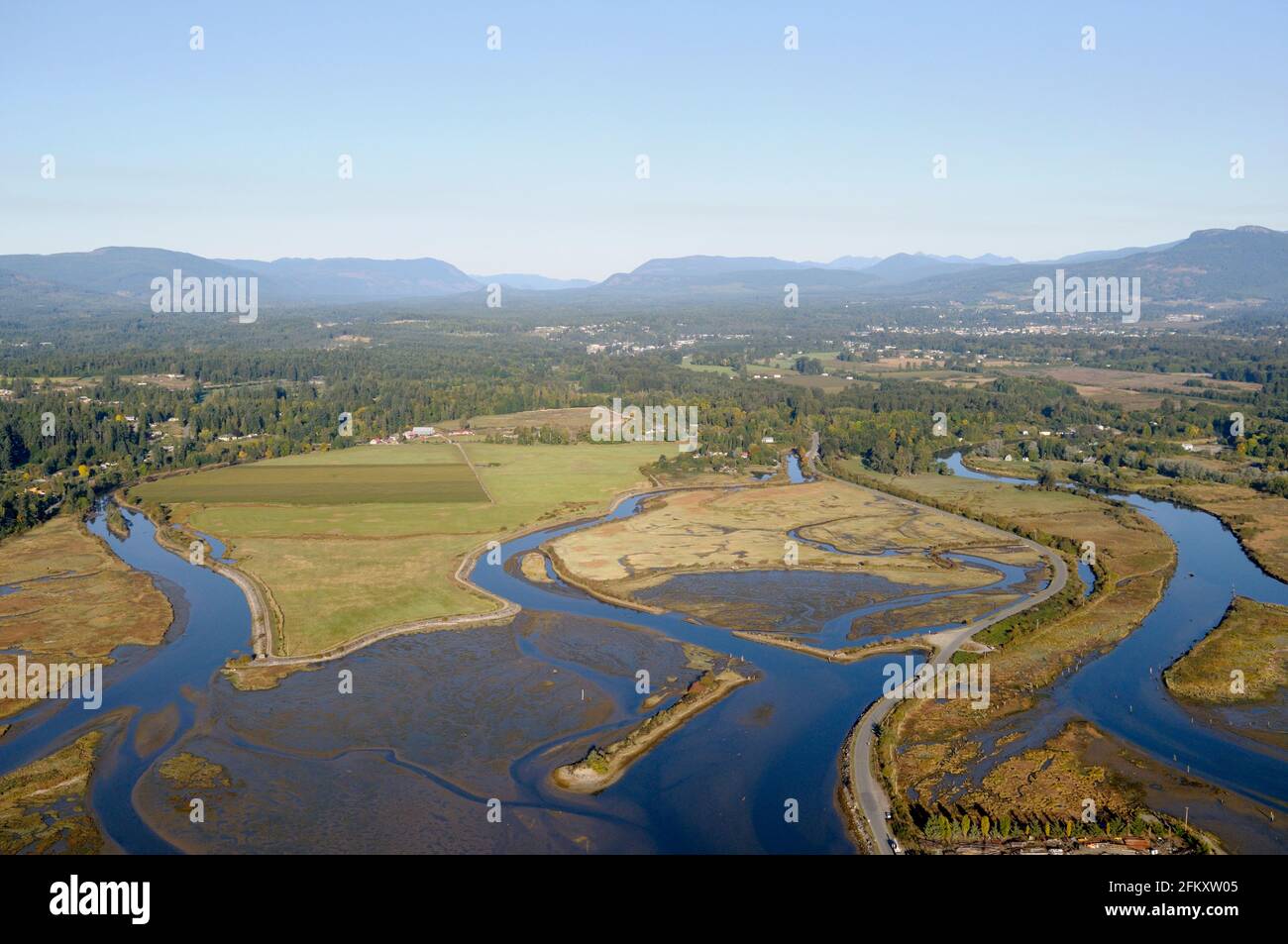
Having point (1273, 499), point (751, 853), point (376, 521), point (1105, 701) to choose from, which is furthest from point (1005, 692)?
point (1273, 499)

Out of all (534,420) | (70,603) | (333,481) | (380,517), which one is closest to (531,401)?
(534,420)

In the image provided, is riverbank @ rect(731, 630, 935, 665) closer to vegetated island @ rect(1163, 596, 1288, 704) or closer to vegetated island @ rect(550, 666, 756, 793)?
vegetated island @ rect(550, 666, 756, 793)

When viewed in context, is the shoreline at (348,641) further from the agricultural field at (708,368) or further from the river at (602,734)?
the agricultural field at (708,368)

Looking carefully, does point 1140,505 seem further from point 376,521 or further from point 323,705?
point 323,705

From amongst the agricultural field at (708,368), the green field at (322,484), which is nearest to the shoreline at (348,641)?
the green field at (322,484)

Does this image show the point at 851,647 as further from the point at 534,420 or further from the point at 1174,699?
the point at 534,420
